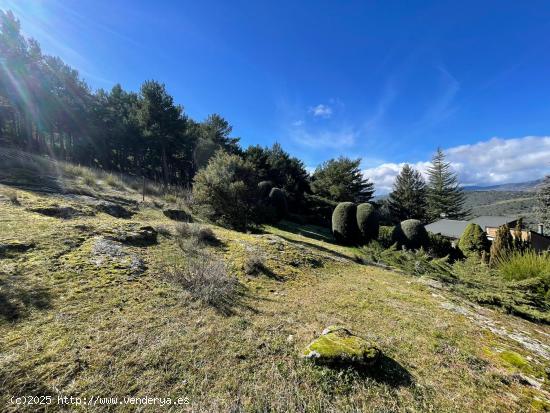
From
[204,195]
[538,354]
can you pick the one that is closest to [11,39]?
[204,195]

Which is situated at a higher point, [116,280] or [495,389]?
[116,280]

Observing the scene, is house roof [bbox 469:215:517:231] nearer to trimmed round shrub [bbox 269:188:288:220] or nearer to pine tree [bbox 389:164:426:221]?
pine tree [bbox 389:164:426:221]

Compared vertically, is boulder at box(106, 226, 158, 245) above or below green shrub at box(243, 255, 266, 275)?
above

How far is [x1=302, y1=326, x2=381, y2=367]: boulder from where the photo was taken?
96.6 inches

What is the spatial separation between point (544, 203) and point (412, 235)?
2893cm

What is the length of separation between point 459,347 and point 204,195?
1087 cm

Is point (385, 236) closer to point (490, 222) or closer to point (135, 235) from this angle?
point (135, 235)

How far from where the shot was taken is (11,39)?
63.0ft

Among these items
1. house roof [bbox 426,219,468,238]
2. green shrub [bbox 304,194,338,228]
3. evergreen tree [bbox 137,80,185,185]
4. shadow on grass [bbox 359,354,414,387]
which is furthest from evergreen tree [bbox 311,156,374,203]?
shadow on grass [bbox 359,354,414,387]

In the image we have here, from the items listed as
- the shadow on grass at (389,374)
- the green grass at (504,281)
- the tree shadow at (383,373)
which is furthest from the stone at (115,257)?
the green grass at (504,281)

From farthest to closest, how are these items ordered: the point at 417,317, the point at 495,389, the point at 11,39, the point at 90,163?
the point at 90,163 → the point at 11,39 → the point at 417,317 → the point at 495,389

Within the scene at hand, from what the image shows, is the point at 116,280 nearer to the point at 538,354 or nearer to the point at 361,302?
the point at 361,302

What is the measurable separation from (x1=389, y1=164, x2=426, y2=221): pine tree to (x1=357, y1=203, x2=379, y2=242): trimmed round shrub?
23.7 metres

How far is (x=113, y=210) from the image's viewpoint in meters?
7.91
